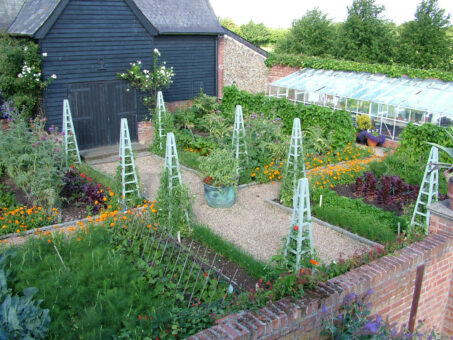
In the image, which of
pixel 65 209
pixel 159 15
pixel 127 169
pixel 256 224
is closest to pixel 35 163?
pixel 65 209

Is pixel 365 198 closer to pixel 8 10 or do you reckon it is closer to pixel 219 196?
pixel 219 196

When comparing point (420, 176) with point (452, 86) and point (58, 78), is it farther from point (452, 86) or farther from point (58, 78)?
point (58, 78)

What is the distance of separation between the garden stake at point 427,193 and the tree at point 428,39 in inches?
747

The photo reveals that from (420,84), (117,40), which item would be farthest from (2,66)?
(420,84)

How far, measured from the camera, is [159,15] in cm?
1619

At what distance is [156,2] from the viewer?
16562mm

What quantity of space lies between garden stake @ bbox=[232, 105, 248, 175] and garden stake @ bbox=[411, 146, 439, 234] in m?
4.61

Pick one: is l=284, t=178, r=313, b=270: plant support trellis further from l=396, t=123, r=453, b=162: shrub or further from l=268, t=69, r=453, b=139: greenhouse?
l=268, t=69, r=453, b=139: greenhouse

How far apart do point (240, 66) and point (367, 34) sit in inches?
414

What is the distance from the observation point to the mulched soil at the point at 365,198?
9.51 metres

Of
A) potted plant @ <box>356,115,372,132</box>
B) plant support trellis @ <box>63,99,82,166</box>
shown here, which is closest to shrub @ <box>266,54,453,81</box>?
potted plant @ <box>356,115,372,132</box>

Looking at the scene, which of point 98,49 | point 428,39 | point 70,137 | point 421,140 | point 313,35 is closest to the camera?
point 70,137

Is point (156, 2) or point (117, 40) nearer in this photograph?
point (117, 40)

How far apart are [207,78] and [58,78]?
637cm
